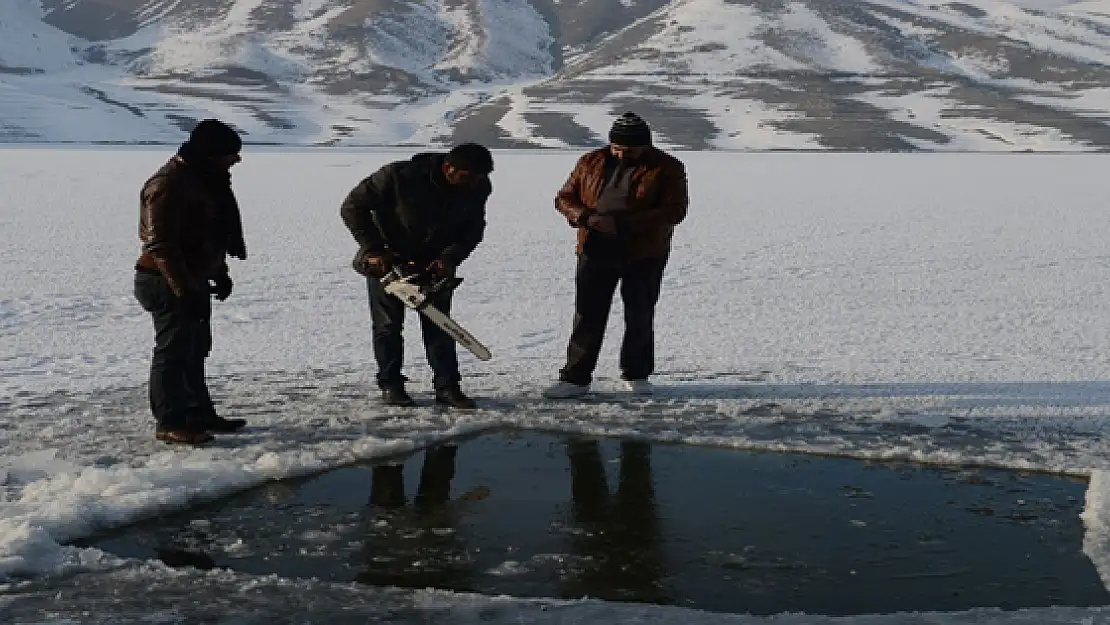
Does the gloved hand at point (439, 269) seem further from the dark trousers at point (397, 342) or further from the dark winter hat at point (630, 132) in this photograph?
the dark winter hat at point (630, 132)

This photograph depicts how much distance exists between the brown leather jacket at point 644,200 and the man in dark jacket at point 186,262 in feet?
5.51

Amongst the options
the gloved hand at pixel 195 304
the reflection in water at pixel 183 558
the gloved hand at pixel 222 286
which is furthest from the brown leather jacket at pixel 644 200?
the reflection in water at pixel 183 558

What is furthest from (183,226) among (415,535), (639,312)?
(639,312)

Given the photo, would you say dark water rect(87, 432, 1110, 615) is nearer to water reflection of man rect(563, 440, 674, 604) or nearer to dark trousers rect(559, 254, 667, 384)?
water reflection of man rect(563, 440, 674, 604)

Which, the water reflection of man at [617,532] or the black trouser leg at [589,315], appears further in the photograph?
the black trouser leg at [589,315]

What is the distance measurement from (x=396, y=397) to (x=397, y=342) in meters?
0.26

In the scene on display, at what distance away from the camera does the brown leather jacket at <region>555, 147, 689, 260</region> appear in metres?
5.76

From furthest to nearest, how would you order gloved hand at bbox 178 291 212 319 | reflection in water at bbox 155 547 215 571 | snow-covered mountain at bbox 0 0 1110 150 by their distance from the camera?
snow-covered mountain at bbox 0 0 1110 150
gloved hand at bbox 178 291 212 319
reflection in water at bbox 155 547 215 571

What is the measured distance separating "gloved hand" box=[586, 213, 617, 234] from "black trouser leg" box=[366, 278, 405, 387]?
1.03 metres

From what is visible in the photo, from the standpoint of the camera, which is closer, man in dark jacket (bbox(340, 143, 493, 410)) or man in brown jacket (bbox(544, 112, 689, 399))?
man in dark jacket (bbox(340, 143, 493, 410))

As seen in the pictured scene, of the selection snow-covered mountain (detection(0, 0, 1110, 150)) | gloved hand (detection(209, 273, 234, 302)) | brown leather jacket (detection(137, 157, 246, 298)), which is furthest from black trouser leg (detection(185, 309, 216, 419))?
snow-covered mountain (detection(0, 0, 1110, 150))

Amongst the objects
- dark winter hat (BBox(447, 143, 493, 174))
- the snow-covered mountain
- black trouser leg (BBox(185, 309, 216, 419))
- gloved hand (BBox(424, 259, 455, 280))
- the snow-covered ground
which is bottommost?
the snow-covered ground

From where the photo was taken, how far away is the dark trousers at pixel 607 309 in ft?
19.3

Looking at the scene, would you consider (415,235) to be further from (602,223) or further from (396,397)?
(602,223)
